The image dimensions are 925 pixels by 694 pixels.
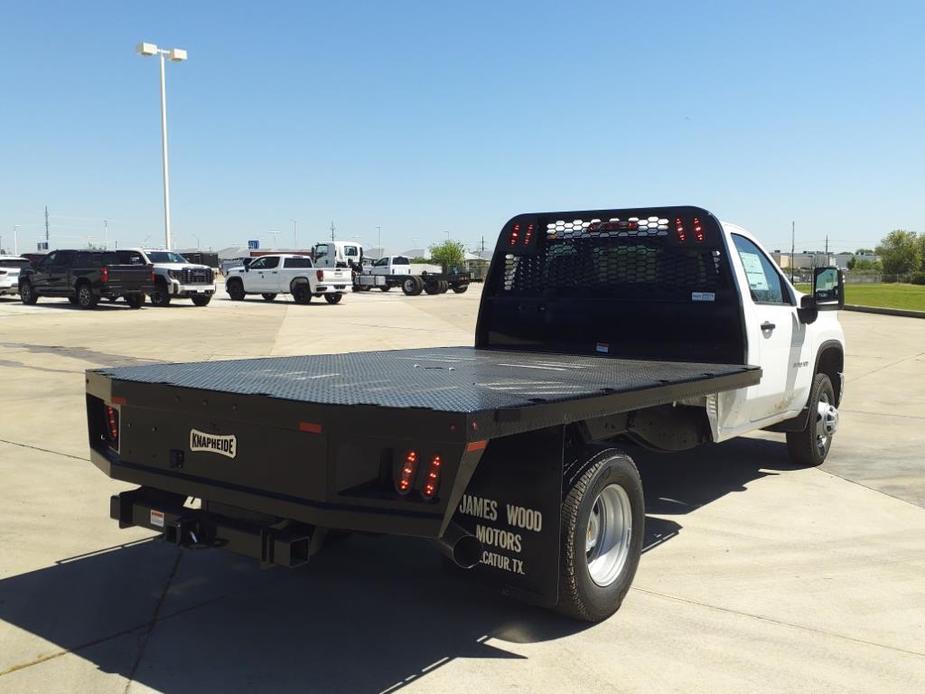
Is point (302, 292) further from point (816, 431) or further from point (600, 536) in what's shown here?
point (600, 536)

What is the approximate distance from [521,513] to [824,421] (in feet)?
15.5

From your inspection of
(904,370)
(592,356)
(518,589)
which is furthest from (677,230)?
(904,370)

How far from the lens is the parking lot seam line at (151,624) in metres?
3.36

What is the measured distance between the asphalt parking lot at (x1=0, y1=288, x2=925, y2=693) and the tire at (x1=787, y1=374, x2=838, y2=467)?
9.9 inches

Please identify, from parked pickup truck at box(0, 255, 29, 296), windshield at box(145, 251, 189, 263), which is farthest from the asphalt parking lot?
parked pickup truck at box(0, 255, 29, 296)

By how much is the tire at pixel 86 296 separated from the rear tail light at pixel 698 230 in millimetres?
24228

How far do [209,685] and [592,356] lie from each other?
11.8 ft

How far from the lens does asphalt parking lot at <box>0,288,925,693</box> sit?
344cm

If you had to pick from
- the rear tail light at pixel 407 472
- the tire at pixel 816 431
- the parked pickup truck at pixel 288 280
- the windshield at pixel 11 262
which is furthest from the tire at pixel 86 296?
the rear tail light at pixel 407 472

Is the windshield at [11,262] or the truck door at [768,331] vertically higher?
the windshield at [11,262]

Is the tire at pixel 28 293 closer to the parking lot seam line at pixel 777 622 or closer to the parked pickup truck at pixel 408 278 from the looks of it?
the parked pickup truck at pixel 408 278

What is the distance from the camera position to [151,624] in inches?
153

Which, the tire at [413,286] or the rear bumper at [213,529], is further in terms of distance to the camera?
the tire at [413,286]

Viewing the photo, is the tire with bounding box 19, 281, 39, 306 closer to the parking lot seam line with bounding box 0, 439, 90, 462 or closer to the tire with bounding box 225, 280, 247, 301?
the tire with bounding box 225, 280, 247, 301
